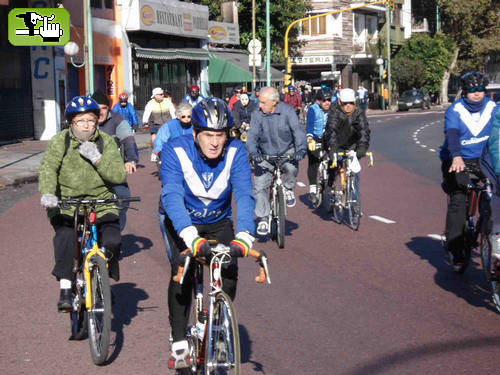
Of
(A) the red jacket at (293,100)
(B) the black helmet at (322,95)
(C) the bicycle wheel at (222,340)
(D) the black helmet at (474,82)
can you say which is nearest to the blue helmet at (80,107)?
(C) the bicycle wheel at (222,340)

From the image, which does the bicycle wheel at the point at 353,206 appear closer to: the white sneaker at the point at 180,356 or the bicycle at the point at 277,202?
the bicycle at the point at 277,202

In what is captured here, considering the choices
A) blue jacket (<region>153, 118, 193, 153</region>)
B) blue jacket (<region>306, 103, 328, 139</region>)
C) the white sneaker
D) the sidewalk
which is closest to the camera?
the white sneaker

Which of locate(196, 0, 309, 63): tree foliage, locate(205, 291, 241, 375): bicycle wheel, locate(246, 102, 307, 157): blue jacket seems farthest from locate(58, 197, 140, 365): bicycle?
locate(196, 0, 309, 63): tree foliage

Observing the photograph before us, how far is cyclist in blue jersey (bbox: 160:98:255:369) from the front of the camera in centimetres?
454

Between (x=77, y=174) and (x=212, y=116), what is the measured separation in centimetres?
189

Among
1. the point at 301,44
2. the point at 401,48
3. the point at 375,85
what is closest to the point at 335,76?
the point at 301,44

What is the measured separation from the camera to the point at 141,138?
30047 millimetres

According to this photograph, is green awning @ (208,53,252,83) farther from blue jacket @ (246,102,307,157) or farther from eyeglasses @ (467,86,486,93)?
eyeglasses @ (467,86,486,93)

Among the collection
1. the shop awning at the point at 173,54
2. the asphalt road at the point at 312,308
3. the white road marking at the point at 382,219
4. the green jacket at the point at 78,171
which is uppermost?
the shop awning at the point at 173,54

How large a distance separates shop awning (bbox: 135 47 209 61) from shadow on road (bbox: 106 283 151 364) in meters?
28.4

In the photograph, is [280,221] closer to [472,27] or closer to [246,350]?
[246,350]

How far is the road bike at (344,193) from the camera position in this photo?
1095 centimetres

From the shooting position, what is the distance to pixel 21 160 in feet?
69.6

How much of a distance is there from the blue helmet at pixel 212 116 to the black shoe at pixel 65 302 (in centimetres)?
197
